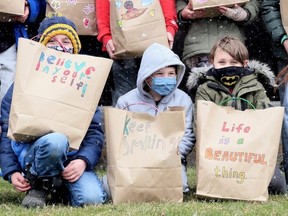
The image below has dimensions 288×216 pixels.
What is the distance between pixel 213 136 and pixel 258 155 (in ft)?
1.03

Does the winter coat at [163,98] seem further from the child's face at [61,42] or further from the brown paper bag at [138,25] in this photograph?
the child's face at [61,42]

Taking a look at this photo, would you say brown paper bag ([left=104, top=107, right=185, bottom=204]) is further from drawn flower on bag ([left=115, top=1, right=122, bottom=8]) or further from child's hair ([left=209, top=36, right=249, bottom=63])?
drawn flower on bag ([left=115, top=1, right=122, bottom=8])

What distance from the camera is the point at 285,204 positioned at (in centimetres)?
532

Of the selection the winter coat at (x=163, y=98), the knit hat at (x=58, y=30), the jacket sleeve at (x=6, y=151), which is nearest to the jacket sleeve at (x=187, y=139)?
the winter coat at (x=163, y=98)

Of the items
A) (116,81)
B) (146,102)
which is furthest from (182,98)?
(116,81)

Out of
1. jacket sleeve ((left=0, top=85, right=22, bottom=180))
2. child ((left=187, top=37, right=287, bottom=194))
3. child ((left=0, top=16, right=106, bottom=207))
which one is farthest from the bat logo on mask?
jacket sleeve ((left=0, top=85, right=22, bottom=180))

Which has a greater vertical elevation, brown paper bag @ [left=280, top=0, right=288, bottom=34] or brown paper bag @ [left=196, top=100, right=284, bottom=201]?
brown paper bag @ [left=280, top=0, right=288, bottom=34]

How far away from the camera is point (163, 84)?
18.9 feet

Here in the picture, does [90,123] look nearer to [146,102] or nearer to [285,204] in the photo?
[146,102]

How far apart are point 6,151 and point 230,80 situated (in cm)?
162

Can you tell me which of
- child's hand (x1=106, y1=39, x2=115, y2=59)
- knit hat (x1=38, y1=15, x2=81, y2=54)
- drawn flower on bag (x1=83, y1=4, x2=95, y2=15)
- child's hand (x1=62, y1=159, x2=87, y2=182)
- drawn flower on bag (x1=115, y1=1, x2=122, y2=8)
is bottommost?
child's hand (x1=62, y1=159, x2=87, y2=182)

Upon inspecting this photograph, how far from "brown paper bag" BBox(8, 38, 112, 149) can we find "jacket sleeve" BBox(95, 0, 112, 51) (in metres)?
1.25

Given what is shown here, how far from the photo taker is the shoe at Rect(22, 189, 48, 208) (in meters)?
5.29

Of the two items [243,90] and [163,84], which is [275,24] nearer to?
[243,90]
